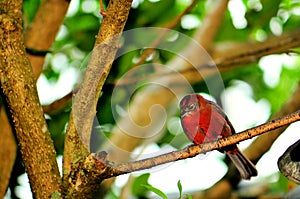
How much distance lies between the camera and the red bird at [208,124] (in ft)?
10.7

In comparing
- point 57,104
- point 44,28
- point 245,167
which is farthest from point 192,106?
point 44,28

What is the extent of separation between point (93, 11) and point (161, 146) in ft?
3.11

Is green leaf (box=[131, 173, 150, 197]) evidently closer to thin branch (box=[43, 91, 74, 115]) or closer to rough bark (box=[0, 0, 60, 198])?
thin branch (box=[43, 91, 74, 115])

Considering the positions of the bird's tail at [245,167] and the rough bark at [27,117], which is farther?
the bird's tail at [245,167]

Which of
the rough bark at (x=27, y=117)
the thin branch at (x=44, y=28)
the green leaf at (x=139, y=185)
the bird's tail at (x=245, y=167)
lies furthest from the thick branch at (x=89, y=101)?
the bird's tail at (x=245, y=167)

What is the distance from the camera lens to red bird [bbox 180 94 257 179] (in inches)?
129

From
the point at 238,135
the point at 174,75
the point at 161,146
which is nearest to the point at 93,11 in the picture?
the point at 174,75

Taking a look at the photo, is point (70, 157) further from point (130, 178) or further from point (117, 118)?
point (117, 118)

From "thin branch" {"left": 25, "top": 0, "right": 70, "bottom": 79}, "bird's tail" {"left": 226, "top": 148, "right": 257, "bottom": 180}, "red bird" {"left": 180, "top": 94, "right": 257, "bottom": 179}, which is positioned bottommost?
"bird's tail" {"left": 226, "top": 148, "right": 257, "bottom": 180}

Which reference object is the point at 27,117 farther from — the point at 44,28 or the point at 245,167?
the point at 245,167

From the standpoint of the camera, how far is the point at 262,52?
3.49m

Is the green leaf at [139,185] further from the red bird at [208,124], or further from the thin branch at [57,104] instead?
the thin branch at [57,104]

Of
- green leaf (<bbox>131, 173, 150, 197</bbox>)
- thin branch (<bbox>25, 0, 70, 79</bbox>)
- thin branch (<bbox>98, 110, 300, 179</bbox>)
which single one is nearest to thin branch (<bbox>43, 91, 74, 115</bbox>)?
thin branch (<bbox>25, 0, 70, 79</bbox>)

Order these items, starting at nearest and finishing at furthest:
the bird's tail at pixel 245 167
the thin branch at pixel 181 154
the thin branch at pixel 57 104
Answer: the thin branch at pixel 181 154 < the thin branch at pixel 57 104 < the bird's tail at pixel 245 167
